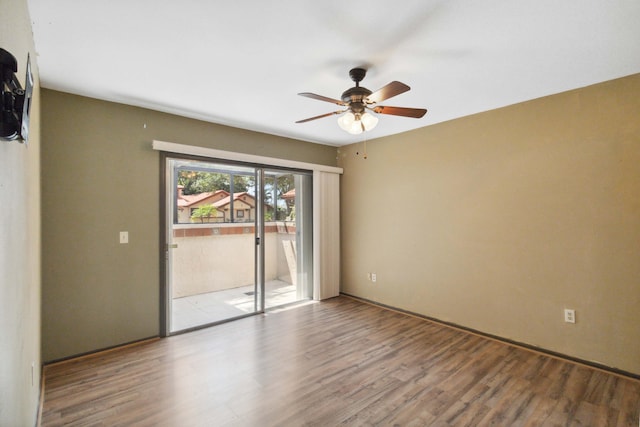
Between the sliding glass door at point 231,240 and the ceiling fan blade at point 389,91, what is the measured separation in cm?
220

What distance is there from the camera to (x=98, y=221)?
2898 millimetres

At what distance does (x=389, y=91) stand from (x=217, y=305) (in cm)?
325

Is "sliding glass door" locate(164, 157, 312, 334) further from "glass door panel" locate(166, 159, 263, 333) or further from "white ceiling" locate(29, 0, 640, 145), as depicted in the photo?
"white ceiling" locate(29, 0, 640, 145)

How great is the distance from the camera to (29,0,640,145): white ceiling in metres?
1.70

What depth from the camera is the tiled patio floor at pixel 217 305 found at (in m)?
3.54

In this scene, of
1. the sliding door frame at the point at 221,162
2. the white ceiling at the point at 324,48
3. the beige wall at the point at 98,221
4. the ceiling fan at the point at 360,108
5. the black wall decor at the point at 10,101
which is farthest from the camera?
the sliding door frame at the point at 221,162

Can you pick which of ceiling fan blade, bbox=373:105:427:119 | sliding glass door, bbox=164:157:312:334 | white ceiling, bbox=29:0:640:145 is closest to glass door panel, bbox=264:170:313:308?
sliding glass door, bbox=164:157:312:334

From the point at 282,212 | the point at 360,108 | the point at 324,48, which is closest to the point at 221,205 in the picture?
the point at 282,212

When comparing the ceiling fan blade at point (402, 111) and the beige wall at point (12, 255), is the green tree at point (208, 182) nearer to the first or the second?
the beige wall at point (12, 255)

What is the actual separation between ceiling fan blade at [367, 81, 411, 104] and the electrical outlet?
256 cm

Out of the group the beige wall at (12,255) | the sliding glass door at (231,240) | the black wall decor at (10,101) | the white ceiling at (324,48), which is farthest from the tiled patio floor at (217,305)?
the black wall decor at (10,101)

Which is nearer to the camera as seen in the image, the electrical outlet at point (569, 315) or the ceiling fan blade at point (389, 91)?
the ceiling fan blade at point (389, 91)

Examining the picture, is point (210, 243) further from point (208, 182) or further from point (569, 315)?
point (569, 315)

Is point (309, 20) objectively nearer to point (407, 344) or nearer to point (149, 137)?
point (149, 137)
